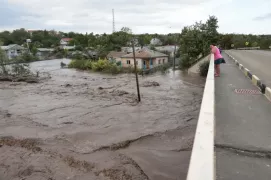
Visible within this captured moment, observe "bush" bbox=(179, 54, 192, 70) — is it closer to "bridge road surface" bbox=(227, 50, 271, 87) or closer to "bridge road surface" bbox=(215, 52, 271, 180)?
"bridge road surface" bbox=(227, 50, 271, 87)

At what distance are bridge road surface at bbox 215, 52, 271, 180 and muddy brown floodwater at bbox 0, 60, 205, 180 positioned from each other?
2.20m

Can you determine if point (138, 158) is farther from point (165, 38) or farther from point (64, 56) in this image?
point (165, 38)

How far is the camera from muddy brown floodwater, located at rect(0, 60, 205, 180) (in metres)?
6.34

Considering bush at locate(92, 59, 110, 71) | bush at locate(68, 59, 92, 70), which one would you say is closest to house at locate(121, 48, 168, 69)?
bush at locate(92, 59, 110, 71)

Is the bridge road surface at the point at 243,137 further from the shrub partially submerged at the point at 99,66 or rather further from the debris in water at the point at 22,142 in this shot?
the shrub partially submerged at the point at 99,66

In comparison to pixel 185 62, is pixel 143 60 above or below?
above

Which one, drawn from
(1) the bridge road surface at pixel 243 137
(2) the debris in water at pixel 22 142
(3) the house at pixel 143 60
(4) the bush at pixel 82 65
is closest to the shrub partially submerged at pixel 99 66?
(4) the bush at pixel 82 65

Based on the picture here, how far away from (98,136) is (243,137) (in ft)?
19.9

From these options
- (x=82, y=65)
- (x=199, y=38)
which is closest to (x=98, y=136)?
(x=199, y=38)

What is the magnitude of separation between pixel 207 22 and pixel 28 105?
23832 millimetres

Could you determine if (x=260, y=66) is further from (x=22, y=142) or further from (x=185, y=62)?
(x=185, y=62)

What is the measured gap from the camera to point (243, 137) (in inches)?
152

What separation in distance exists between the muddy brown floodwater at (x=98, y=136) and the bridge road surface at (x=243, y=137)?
220cm

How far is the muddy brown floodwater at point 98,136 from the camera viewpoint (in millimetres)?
6340
